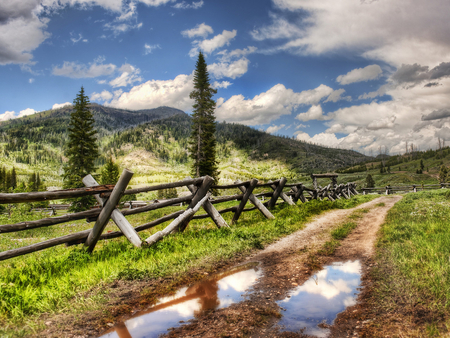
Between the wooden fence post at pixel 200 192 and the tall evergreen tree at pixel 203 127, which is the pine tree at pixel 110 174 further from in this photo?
the wooden fence post at pixel 200 192

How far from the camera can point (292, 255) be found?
18.0 feet

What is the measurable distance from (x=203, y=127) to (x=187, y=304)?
1450 inches

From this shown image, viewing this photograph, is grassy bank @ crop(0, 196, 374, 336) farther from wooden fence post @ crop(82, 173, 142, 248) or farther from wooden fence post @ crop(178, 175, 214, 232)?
wooden fence post @ crop(178, 175, 214, 232)

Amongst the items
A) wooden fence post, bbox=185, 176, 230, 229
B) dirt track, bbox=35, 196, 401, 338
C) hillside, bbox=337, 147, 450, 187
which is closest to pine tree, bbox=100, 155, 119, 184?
wooden fence post, bbox=185, 176, 230, 229

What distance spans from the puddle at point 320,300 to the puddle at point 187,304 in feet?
2.52

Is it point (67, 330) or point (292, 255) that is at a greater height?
point (67, 330)

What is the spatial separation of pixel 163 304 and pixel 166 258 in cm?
155

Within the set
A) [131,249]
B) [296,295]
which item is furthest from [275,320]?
[131,249]

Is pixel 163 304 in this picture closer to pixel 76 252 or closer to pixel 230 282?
pixel 230 282

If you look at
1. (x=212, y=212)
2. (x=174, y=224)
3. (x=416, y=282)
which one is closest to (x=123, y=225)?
(x=174, y=224)

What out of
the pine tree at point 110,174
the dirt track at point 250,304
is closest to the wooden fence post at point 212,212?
the dirt track at point 250,304

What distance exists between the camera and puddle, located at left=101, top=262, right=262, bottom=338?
9.38 ft

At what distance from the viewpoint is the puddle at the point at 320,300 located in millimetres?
2842

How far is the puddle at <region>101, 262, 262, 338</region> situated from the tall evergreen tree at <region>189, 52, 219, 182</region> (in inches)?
1298
